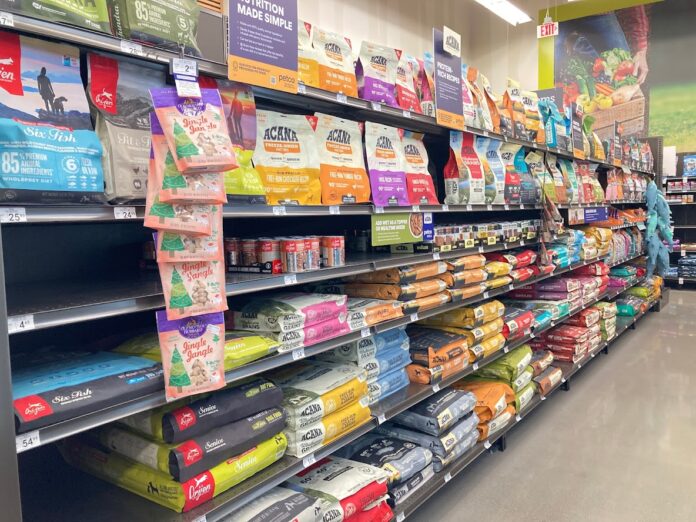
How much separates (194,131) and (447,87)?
5.63 feet

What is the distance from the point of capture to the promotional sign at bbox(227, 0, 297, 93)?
1.68m

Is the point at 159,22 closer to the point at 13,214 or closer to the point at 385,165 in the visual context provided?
the point at 13,214

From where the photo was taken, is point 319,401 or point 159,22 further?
point 319,401

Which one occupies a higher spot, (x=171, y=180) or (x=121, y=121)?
(x=121, y=121)

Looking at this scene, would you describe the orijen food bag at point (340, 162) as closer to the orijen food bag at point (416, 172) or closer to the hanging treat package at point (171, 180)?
the orijen food bag at point (416, 172)

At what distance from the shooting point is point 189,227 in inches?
58.4

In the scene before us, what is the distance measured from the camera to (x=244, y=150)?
6.00 feet

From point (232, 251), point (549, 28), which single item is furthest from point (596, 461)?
point (549, 28)

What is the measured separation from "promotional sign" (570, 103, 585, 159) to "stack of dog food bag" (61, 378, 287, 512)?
3849 millimetres

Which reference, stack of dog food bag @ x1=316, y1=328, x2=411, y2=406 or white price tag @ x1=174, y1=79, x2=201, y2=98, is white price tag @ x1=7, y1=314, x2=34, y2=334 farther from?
stack of dog food bag @ x1=316, y1=328, x2=411, y2=406

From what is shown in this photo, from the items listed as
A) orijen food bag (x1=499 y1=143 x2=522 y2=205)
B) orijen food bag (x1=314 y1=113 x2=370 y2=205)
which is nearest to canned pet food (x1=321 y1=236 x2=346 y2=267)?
orijen food bag (x1=314 y1=113 x2=370 y2=205)

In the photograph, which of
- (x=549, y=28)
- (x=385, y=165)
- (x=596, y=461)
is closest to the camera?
(x=385, y=165)

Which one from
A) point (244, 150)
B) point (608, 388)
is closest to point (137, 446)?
point (244, 150)

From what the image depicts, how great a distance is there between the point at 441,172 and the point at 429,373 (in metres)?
1.50
